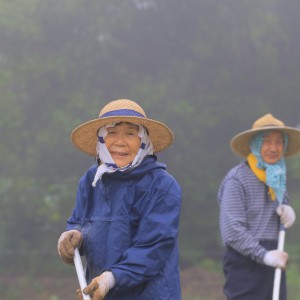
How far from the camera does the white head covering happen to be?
3.07 metres

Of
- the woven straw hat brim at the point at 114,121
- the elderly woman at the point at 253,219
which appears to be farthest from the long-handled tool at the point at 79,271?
the elderly woman at the point at 253,219

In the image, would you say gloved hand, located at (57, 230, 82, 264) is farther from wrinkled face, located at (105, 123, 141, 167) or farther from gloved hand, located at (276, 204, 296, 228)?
gloved hand, located at (276, 204, 296, 228)

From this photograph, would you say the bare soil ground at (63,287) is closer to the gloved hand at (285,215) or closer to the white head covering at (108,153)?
the gloved hand at (285,215)

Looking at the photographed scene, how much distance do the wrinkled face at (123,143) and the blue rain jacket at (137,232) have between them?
6 centimetres

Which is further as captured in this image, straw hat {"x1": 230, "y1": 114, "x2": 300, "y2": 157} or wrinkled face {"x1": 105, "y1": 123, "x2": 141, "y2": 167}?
straw hat {"x1": 230, "y1": 114, "x2": 300, "y2": 157}

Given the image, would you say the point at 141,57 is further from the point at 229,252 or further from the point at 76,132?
the point at 76,132

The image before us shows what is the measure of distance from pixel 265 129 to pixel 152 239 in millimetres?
1819

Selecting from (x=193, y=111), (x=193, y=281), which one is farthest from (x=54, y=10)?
(x=193, y=281)

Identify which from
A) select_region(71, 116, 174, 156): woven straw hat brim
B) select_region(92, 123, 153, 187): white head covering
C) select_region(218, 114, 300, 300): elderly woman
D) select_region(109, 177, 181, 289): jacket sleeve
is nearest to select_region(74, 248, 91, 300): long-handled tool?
select_region(109, 177, 181, 289): jacket sleeve

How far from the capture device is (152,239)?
293 cm

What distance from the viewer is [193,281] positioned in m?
8.08

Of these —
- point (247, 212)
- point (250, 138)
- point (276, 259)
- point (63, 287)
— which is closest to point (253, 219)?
point (247, 212)

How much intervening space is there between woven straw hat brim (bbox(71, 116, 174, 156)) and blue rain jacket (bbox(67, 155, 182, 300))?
0.54 ft

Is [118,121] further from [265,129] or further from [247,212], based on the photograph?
[265,129]
